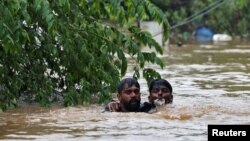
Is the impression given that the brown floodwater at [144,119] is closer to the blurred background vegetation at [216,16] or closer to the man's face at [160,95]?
the man's face at [160,95]

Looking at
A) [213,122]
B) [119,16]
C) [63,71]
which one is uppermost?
[119,16]

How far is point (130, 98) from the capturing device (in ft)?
33.0

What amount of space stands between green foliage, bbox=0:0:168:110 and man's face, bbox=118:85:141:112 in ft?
3.35

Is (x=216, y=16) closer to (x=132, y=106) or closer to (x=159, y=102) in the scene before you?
(x=159, y=102)

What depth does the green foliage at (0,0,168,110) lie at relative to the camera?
10.5 m

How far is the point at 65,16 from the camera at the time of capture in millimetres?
10883

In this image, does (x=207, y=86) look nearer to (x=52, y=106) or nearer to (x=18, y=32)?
(x=52, y=106)

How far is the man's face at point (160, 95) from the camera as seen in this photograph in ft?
34.8

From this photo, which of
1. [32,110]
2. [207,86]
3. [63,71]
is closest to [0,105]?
[32,110]

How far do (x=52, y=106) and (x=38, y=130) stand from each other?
2.32m

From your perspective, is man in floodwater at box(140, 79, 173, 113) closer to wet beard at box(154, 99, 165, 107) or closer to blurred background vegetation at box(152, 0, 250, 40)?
wet beard at box(154, 99, 165, 107)

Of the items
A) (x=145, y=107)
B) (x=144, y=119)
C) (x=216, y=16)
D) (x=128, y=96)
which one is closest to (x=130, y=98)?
(x=128, y=96)

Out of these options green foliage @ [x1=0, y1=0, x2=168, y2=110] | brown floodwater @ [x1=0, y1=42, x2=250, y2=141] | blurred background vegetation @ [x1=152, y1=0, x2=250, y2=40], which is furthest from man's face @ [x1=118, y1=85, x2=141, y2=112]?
blurred background vegetation @ [x1=152, y1=0, x2=250, y2=40]

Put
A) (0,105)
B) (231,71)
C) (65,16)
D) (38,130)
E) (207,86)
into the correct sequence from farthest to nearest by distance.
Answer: (231,71)
(207,86)
(65,16)
(0,105)
(38,130)
